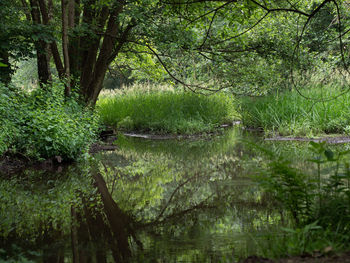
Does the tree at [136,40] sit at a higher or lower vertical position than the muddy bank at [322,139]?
higher

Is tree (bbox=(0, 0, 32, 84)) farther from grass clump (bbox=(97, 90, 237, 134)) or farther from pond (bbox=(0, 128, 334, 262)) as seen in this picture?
grass clump (bbox=(97, 90, 237, 134))

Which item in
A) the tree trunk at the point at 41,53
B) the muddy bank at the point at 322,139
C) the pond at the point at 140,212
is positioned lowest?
→ the pond at the point at 140,212

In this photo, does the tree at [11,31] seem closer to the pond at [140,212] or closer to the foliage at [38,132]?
the foliage at [38,132]

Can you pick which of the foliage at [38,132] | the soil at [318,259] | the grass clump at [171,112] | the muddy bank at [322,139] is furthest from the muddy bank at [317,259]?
the grass clump at [171,112]

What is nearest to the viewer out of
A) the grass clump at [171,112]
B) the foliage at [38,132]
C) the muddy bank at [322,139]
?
the foliage at [38,132]

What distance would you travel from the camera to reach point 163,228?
3283mm

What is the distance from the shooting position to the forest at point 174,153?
2.69m

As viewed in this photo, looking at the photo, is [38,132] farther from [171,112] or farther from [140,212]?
[171,112]

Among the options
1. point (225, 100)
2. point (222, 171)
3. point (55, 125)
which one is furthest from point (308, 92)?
point (55, 125)

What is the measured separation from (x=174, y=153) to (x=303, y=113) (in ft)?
13.3

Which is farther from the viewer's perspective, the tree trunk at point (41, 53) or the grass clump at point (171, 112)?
the grass clump at point (171, 112)

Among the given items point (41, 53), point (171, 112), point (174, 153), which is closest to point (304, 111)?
point (174, 153)

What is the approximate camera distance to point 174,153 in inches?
313

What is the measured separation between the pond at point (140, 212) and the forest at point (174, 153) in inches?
0.7
